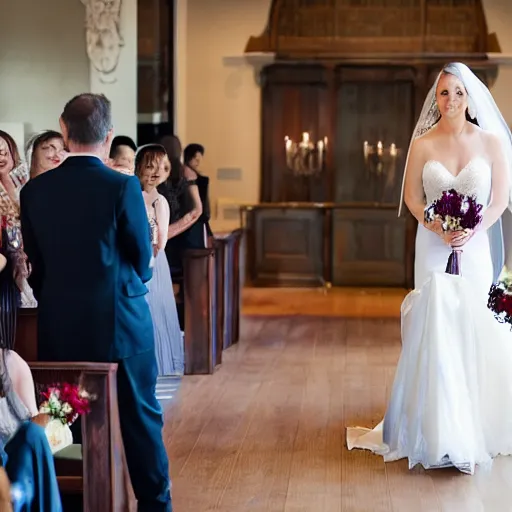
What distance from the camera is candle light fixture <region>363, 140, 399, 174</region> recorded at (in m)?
13.4

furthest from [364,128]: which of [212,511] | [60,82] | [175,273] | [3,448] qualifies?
[3,448]

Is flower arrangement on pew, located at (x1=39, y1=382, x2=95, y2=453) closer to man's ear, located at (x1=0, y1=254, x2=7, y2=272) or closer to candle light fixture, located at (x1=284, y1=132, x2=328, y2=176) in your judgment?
man's ear, located at (x1=0, y1=254, x2=7, y2=272)

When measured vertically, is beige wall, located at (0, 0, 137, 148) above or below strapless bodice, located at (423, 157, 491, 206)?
above

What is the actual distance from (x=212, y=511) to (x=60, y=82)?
559 cm

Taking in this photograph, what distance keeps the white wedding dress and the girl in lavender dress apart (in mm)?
1727

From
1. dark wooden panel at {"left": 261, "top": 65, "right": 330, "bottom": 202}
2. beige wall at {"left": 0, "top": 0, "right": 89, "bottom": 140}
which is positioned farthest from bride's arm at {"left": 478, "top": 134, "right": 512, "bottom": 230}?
dark wooden panel at {"left": 261, "top": 65, "right": 330, "bottom": 202}

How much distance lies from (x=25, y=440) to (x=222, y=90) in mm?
10771

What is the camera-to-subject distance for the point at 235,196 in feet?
45.1

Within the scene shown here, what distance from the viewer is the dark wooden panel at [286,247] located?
13.2 meters

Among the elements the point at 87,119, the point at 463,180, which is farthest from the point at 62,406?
the point at 463,180

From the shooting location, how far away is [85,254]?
3629mm

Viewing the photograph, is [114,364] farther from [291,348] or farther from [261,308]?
[261,308]

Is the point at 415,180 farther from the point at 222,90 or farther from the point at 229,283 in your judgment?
the point at 222,90

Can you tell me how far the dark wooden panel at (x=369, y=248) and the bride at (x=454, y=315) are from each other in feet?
24.1
